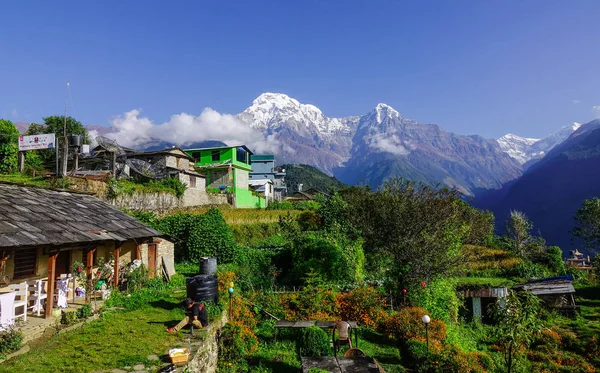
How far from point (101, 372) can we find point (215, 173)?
42009 mm

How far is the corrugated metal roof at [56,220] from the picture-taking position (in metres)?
9.34

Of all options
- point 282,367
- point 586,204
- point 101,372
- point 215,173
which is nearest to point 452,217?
point 282,367

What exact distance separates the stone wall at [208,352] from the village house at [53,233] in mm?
4590

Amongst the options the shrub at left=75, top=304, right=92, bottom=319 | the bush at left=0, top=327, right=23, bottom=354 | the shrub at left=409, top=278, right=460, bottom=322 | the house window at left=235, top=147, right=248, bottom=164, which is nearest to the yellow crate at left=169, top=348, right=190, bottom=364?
the bush at left=0, top=327, right=23, bottom=354

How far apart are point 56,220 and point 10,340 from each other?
4394 mm

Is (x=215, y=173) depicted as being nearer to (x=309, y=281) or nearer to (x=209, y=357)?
(x=309, y=281)

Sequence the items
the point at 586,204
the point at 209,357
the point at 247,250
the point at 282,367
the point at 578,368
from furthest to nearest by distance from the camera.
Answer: the point at 586,204
the point at 247,250
the point at 578,368
the point at 282,367
the point at 209,357

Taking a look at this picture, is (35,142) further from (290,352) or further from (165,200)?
(290,352)

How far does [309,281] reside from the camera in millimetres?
16031

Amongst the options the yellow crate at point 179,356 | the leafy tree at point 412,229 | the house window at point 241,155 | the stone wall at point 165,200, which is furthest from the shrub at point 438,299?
the house window at point 241,155

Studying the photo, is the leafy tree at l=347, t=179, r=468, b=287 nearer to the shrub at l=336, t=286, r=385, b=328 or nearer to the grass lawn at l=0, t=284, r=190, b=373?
the shrub at l=336, t=286, r=385, b=328

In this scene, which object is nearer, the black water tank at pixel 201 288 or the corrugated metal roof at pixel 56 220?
the corrugated metal roof at pixel 56 220

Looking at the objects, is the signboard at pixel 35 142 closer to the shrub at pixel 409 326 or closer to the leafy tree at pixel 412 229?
the leafy tree at pixel 412 229

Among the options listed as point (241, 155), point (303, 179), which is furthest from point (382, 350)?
point (303, 179)
